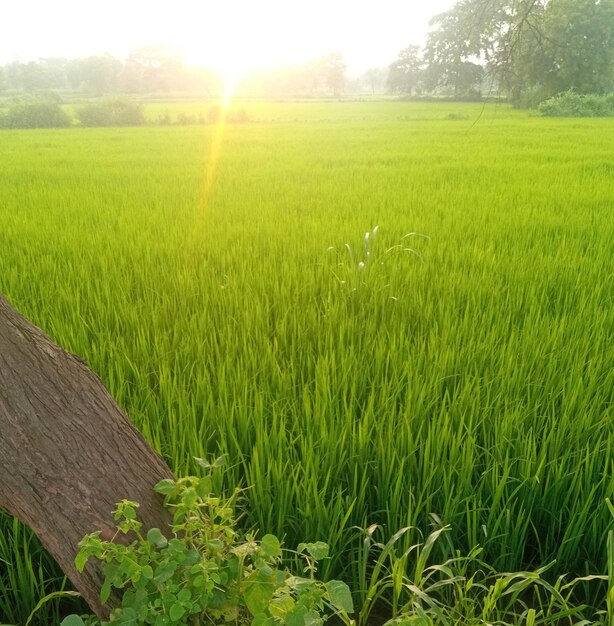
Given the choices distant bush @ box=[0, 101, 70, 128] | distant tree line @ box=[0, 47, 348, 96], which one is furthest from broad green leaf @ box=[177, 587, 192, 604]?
distant tree line @ box=[0, 47, 348, 96]

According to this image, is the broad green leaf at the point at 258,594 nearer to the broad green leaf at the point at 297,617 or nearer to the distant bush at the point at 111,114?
the broad green leaf at the point at 297,617

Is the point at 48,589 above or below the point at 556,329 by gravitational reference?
below

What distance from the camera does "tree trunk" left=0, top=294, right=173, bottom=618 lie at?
842 millimetres

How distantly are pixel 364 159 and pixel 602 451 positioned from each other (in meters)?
7.16

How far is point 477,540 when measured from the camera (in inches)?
50.6

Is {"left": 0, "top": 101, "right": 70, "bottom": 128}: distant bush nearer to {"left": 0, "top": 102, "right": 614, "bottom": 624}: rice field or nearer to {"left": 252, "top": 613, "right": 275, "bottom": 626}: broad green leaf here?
{"left": 0, "top": 102, "right": 614, "bottom": 624}: rice field

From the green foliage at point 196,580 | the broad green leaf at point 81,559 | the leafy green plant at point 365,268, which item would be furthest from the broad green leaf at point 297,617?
the leafy green plant at point 365,268

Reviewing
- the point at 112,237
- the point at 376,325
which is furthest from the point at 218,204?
the point at 376,325

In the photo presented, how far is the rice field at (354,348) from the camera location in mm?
1300

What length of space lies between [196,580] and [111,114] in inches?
981

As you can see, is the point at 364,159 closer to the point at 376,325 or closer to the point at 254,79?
the point at 376,325

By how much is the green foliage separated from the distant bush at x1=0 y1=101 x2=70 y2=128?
25135 mm

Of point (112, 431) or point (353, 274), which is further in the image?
point (353, 274)

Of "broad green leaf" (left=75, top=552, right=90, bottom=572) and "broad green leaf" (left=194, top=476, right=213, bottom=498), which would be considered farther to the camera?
"broad green leaf" (left=194, top=476, right=213, bottom=498)
